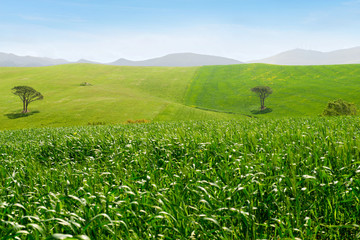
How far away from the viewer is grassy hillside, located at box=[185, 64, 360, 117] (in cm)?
7044

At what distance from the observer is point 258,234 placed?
116 inches

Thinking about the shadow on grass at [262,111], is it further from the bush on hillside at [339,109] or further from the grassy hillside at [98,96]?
the bush on hillside at [339,109]

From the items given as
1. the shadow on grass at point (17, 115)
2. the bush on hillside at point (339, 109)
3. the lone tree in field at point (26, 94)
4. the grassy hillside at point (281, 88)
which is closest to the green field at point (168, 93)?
the grassy hillside at point (281, 88)

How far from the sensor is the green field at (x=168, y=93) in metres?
63.3

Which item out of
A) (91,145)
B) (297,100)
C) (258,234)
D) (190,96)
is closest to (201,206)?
(258,234)

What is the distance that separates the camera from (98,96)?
273 ft

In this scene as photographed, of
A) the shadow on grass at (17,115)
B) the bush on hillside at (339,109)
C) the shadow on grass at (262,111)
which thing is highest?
the bush on hillside at (339,109)

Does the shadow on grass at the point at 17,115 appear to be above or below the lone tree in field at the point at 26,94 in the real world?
below

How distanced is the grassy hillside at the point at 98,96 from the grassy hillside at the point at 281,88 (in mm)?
10808

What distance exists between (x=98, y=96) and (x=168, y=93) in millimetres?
27327

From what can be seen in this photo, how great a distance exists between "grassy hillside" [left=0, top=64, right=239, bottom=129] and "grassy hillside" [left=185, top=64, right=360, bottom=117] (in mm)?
10808

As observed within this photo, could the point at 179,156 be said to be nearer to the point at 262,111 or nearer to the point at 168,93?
the point at 262,111

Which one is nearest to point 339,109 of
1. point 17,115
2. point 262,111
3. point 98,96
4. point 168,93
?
point 262,111

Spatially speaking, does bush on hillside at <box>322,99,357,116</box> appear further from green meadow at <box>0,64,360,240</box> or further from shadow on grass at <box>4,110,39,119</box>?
shadow on grass at <box>4,110,39,119</box>
